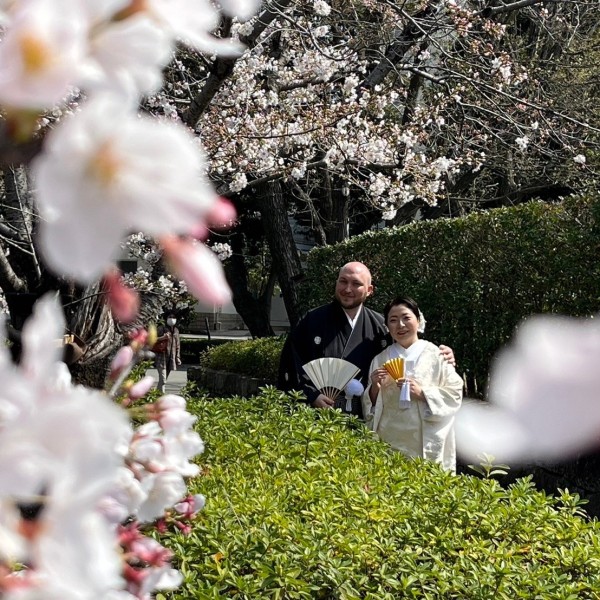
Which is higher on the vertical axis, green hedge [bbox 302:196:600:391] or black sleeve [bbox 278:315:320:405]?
green hedge [bbox 302:196:600:391]

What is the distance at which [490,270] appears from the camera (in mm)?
7914

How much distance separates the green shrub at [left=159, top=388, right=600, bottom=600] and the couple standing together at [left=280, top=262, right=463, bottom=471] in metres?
0.84

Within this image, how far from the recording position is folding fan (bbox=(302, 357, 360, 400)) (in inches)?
199

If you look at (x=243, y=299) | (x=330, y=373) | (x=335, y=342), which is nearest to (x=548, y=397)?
(x=330, y=373)

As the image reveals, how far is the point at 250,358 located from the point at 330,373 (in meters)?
7.05

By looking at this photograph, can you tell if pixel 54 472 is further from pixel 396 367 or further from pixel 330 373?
pixel 330 373

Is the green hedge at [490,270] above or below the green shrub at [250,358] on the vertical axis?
above

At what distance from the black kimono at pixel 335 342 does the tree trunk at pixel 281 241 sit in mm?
7446

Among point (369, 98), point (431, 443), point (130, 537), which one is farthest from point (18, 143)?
point (369, 98)

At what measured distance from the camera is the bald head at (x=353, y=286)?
5199 millimetres

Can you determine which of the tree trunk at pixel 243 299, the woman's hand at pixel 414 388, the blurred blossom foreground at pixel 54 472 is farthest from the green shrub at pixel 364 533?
the tree trunk at pixel 243 299

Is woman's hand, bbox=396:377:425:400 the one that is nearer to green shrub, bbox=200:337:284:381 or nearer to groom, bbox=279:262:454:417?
groom, bbox=279:262:454:417

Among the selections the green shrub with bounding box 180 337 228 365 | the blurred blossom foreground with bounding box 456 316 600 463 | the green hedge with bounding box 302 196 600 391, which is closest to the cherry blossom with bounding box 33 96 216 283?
the blurred blossom foreground with bounding box 456 316 600 463

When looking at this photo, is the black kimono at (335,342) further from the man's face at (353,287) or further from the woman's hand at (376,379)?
the woman's hand at (376,379)
